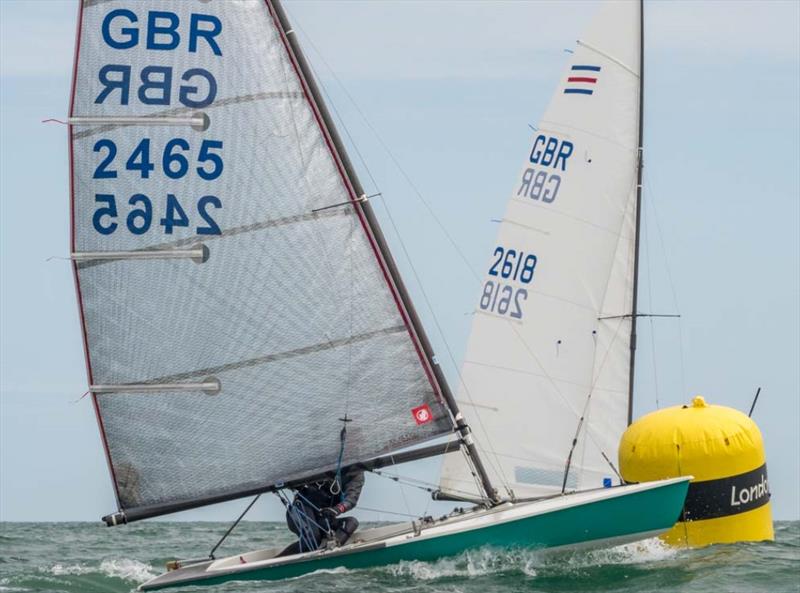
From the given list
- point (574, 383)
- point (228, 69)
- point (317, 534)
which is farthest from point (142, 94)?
point (574, 383)

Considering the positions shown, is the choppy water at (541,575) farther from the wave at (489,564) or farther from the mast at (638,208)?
the mast at (638,208)

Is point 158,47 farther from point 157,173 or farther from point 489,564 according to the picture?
point 489,564

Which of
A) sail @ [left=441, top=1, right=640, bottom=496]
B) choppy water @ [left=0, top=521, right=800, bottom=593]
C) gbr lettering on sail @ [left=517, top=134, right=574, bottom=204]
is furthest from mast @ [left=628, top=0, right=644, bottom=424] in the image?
choppy water @ [left=0, top=521, right=800, bottom=593]

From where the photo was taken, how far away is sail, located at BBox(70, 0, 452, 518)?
1709 cm

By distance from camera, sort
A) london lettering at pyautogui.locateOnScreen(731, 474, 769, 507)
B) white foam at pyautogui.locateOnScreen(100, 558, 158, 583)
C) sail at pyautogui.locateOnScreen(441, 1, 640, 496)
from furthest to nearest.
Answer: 1. sail at pyautogui.locateOnScreen(441, 1, 640, 496)
2. white foam at pyautogui.locateOnScreen(100, 558, 158, 583)
3. london lettering at pyautogui.locateOnScreen(731, 474, 769, 507)

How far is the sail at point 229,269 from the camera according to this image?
17.1m

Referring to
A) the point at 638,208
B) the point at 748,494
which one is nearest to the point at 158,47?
the point at 748,494

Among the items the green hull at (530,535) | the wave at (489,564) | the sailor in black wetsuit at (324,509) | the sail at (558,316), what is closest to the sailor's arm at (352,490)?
the sailor in black wetsuit at (324,509)

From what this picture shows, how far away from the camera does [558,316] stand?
2302 cm

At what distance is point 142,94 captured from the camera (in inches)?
672

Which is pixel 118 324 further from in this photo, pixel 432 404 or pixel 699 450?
pixel 699 450

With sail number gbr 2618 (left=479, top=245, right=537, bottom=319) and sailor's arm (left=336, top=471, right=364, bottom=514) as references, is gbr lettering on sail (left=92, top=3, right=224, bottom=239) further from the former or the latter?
sail number gbr 2618 (left=479, top=245, right=537, bottom=319)

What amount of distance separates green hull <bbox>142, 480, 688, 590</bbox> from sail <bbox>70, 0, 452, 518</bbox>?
1084 mm

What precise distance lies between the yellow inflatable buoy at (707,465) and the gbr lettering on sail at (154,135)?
207 inches
